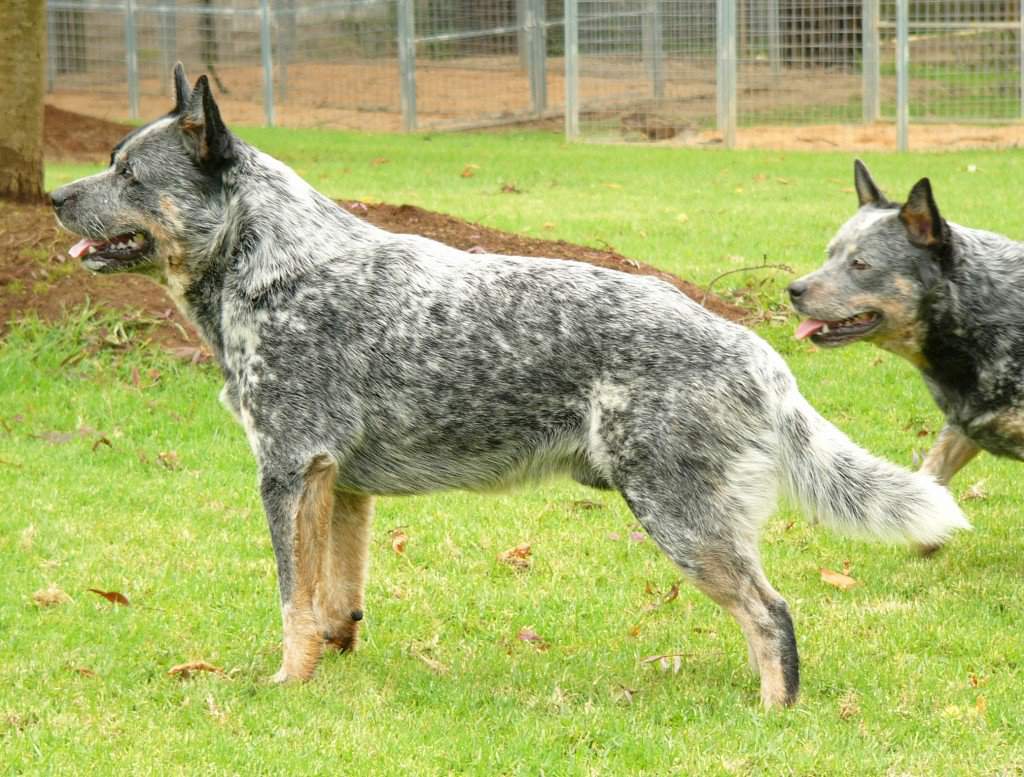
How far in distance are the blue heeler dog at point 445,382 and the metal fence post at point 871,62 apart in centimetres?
1642

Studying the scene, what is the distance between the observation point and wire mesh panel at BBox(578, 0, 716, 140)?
810 inches

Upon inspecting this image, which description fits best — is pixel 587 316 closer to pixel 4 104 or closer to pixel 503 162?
pixel 4 104

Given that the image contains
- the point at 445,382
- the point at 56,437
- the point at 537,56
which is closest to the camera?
the point at 445,382

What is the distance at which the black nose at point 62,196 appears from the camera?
5.51 m

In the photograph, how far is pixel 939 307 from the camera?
6.37m

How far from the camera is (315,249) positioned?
5.47 meters

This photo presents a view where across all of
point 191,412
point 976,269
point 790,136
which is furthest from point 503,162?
point 976,269

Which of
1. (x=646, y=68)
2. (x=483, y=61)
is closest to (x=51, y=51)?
(x=483, y=61)

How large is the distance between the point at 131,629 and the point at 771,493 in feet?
8.52

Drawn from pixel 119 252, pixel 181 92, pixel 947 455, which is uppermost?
pixel 181 92

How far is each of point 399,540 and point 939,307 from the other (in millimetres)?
2683

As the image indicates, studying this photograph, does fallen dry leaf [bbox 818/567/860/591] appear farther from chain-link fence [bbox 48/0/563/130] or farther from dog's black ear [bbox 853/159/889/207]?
chain-link fence [bbox 48/0/563/130]

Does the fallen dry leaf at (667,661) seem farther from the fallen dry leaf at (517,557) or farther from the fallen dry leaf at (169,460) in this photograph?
the fallen dry leaf at (169,460)

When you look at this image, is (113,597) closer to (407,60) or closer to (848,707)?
(848,707)
